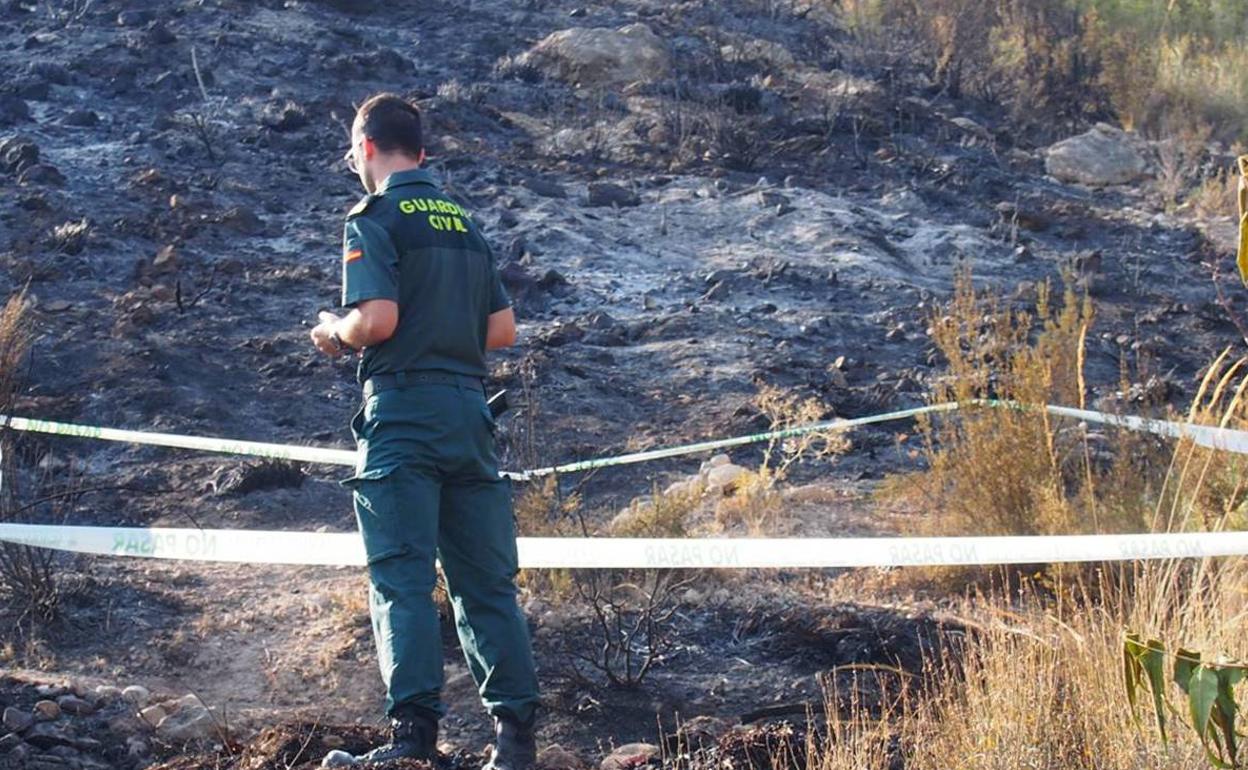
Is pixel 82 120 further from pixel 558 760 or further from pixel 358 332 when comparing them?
pixel 558 760

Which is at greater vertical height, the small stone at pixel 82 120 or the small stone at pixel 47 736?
the small stone at pixel 82 120

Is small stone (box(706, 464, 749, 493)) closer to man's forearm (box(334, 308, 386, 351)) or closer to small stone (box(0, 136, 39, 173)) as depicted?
man's forearm (box(334, 308, 386, 351))

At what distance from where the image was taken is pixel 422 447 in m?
→ 4.34

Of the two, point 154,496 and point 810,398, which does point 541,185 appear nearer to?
point 810,398

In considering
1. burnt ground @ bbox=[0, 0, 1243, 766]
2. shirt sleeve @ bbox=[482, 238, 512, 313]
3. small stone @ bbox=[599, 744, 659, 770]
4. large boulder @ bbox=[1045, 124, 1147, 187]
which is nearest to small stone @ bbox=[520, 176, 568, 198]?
burnt ground @ bbox=[0, 0, 1243, 766]

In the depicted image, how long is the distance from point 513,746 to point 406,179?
1.48 meters

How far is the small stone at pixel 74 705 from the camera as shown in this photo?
4.95m

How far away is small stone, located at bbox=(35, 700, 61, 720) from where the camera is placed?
484 cm

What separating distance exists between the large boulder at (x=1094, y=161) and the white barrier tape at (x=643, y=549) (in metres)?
10.5

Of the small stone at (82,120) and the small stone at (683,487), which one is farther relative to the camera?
the small stone at (82,120)

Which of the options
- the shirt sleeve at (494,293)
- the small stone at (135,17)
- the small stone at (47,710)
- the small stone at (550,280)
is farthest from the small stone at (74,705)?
the small stone at (135,17)

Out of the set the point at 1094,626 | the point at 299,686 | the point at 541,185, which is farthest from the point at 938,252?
the point at 1094,626

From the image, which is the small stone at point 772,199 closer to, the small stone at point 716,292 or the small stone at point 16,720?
the small stone at point 716,292

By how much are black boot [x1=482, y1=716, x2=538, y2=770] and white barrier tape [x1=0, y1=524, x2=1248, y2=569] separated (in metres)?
0.92
